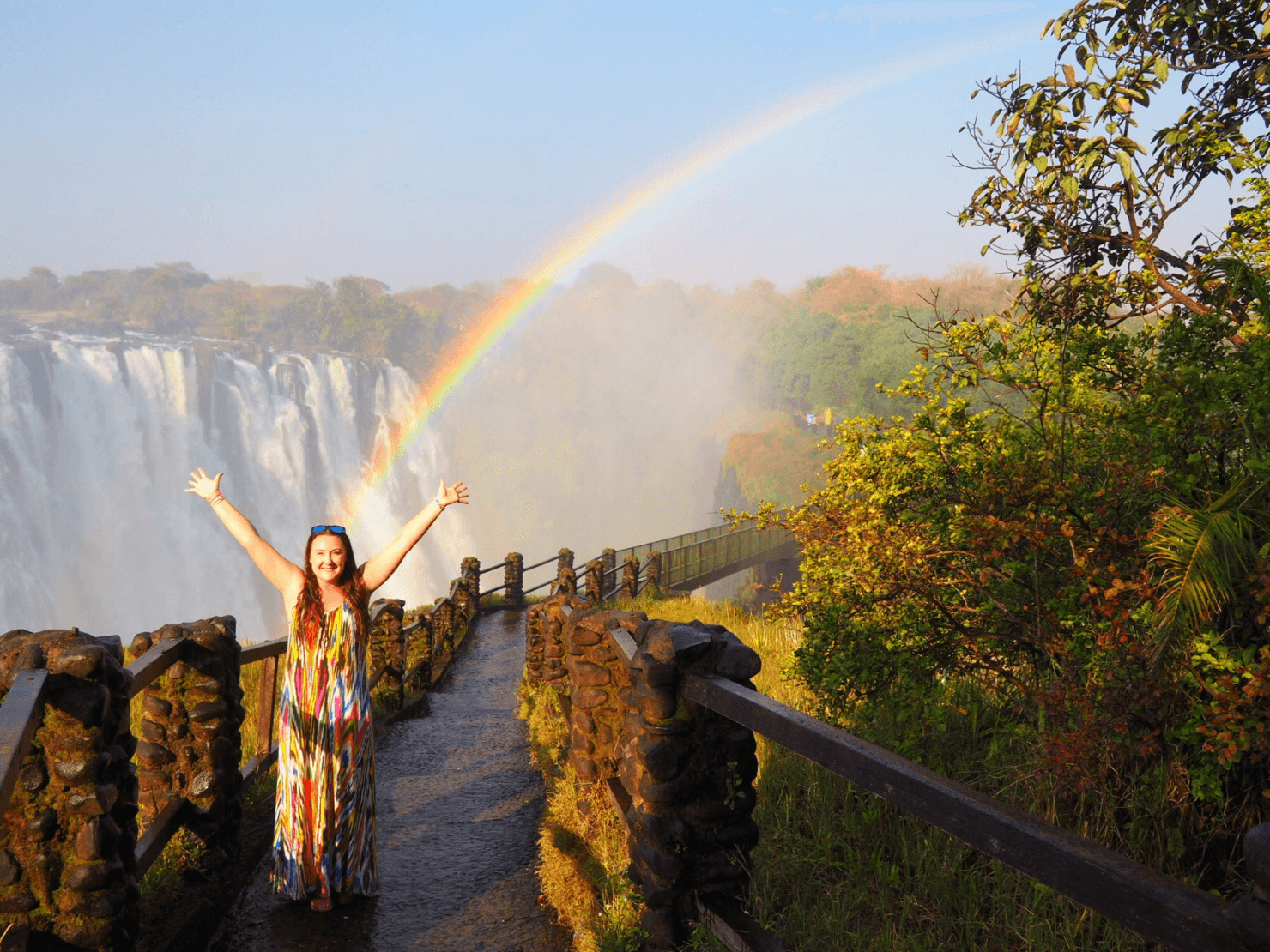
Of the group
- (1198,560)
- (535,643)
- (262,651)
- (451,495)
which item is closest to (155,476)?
(535,643)

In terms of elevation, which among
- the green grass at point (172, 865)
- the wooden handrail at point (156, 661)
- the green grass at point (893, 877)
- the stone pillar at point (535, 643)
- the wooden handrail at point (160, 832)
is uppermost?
the wooden handrail at point (156, 661)

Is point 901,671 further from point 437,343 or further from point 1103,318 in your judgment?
point 437,343

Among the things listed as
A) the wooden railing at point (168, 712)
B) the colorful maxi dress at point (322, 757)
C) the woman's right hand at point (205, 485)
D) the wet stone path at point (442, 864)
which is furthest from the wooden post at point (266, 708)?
the colorful maxi dress at point (322, 757)

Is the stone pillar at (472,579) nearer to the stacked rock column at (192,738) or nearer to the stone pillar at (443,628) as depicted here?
the stone pillar at (443,628)

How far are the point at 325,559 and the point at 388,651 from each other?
17.0 feet

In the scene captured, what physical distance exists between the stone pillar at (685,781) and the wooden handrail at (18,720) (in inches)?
77.0

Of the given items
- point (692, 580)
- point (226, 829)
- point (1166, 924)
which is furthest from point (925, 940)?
point (692, 580)

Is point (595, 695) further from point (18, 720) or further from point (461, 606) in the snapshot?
point (461, 606)

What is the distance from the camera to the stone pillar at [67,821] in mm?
2820

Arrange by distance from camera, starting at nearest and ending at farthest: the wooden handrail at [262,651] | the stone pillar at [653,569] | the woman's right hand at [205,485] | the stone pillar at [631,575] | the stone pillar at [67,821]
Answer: the stone pillar at [67,821] → the woman's right hand at [205,485] → the wooden handrail at [262,651] → the stone pillar at [631,575] → the stone pillar at [653,569]

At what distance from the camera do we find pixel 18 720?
2623mm

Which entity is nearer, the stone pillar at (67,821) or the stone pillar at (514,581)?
the stone pillar at (67,821)

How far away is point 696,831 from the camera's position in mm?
3354

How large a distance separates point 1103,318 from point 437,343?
117 m
